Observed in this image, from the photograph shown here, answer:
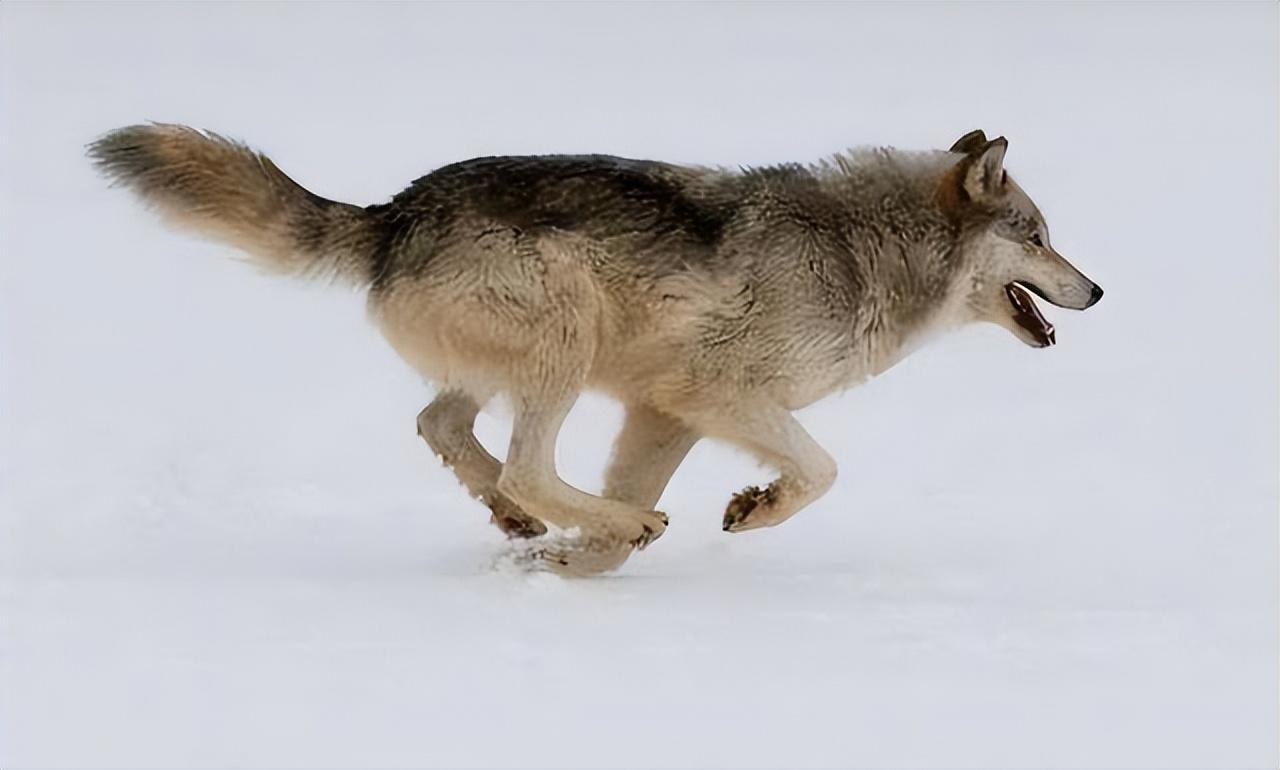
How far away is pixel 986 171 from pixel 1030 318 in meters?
0.51

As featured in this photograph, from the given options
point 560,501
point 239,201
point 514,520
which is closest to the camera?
point 239,201

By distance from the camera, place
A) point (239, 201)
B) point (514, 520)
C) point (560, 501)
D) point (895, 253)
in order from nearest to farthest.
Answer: point (239, 201) < point (560, 501) < point (895, 253) < point (514, 520)

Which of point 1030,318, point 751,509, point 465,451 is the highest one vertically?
point 1030,318

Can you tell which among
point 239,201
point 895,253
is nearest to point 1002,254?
point 895,253

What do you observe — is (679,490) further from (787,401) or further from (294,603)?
(294,603)

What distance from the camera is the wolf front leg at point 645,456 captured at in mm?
7031

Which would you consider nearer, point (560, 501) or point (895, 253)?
point (560, 501)

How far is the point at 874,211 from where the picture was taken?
22.9 ft

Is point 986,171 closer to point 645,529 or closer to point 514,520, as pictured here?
point 645,529

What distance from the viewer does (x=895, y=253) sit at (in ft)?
22.8

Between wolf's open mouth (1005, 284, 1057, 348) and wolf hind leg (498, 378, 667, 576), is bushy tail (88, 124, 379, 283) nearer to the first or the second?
wolf hind leg (498, 378, 667, 576)

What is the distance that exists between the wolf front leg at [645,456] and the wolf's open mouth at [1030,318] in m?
1.12

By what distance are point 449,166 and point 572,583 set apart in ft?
4.41

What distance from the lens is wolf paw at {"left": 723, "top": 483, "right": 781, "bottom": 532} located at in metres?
6.77
